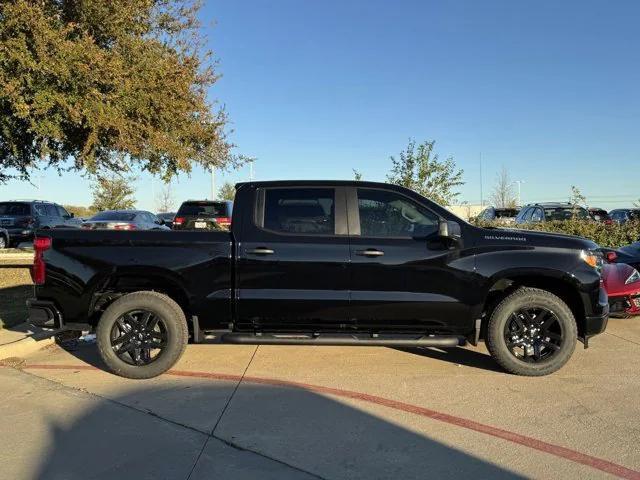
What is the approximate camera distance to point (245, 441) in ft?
13.2

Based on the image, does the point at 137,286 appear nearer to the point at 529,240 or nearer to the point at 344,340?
the point at 344,340

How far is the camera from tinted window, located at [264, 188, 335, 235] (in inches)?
221

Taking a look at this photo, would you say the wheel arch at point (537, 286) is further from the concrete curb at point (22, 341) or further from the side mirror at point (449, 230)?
the concrete curb at point (22, 341)

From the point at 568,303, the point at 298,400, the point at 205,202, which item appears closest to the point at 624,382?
the point at 568,303

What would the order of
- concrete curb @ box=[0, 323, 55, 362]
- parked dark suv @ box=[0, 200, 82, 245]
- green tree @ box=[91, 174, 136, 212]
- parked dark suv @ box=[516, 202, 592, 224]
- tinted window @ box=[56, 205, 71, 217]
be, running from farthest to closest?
green tree @ box=[91, 174, 136, 212] → tinted window @ box=[56, 205, 71, 217] → parked dark suv @ box=[0, 200, 82, 245] → parked dark suv @ box=[516, 202, 592, 224] → concrete curb @ box=[0, 323, 55, 362]

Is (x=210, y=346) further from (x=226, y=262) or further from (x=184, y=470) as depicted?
(x=184, y=470)

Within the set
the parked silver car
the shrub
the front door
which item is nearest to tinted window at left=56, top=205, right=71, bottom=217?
the parked silver car

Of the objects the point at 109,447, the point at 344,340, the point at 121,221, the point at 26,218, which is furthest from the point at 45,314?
the point at 26,218

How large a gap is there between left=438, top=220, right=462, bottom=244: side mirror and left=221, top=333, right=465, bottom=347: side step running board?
102 cm

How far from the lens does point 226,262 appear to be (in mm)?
5492

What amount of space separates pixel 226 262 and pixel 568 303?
11.7 ft

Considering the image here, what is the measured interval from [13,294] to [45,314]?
546cm

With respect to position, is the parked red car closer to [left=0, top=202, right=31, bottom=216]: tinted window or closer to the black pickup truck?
the black pickup truck

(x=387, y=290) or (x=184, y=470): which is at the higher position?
(x=387, y=290)
